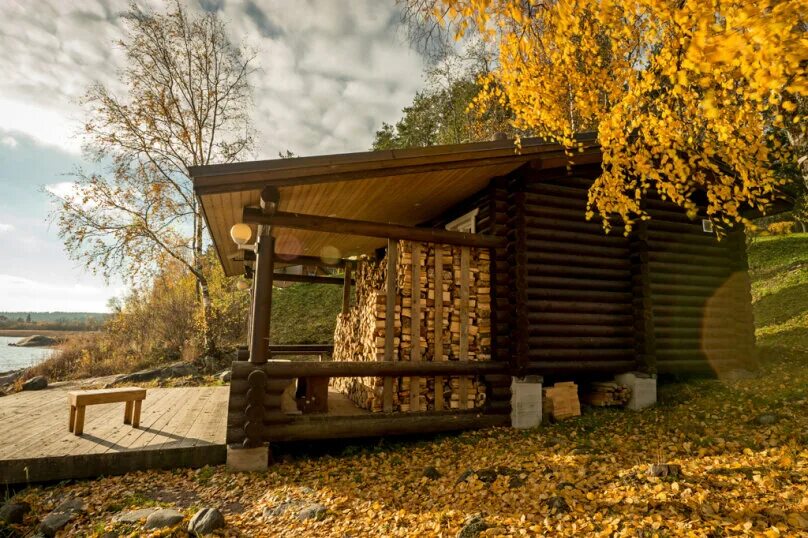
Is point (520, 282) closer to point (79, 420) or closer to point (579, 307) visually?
point (579, 307)

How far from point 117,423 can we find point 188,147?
13370 mm

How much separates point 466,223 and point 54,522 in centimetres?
754

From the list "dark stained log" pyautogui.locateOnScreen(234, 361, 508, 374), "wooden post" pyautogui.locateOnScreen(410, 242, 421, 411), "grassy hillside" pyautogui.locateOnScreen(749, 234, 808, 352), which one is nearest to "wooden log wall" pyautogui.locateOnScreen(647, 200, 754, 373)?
"grassy hillside" pyautogui.locateOnScreen(749, 234, 808, 352)

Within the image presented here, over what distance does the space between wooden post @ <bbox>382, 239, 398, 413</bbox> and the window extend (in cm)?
195

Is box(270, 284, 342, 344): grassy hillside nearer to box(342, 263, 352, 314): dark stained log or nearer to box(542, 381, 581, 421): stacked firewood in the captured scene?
box(342, 263, 352, 314): dark stained log

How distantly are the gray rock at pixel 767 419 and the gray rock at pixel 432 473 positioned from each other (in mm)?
4723

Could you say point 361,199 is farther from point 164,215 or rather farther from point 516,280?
point 164,215

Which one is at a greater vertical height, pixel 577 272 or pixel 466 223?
pixel 466 223

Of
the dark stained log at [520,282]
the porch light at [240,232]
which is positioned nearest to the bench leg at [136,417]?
the porch light at [240,232]

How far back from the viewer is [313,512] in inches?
170

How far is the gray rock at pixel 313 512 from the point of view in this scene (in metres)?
4.27

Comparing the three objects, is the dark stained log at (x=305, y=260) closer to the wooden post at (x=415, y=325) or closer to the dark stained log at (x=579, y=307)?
the wooden post at (x=415, y=325)

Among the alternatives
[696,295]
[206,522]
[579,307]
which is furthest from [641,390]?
[206,522]

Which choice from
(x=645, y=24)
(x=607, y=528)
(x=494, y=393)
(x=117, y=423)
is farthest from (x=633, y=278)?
(x=117, y=423)
